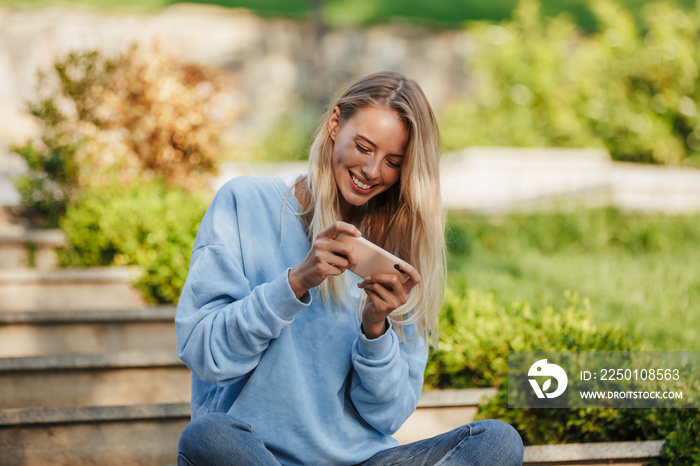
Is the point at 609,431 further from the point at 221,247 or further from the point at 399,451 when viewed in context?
the point at 221,247

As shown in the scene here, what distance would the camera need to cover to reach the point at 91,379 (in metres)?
3.14

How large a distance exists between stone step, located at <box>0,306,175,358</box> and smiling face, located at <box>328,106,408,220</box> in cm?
187

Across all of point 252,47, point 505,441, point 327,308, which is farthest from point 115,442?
point 252,47

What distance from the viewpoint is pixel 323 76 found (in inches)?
425

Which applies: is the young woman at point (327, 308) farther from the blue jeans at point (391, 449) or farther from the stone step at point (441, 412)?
Answer: the stone step at point (441, 412)

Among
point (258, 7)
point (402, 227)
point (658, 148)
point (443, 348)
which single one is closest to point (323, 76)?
point (258, 7)

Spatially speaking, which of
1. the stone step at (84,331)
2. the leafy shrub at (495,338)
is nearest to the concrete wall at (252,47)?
the stone step at (84,331)

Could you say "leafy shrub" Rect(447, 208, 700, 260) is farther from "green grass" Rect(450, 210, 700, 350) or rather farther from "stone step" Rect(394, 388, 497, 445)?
"stone step" Rect(394, 388, 497, 445)

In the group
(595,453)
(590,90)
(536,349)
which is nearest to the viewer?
(595,453)

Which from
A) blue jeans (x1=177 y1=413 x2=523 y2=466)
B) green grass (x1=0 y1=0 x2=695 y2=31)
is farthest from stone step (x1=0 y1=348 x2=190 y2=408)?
green grass (x1=0 y1=0 x2=695 y2=31)

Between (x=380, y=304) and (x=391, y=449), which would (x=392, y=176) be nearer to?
(x=380, y=304)

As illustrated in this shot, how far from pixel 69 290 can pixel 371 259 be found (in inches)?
109

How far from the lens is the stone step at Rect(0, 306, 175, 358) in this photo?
349 cm

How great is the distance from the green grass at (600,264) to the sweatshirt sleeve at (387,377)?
4.92ft
